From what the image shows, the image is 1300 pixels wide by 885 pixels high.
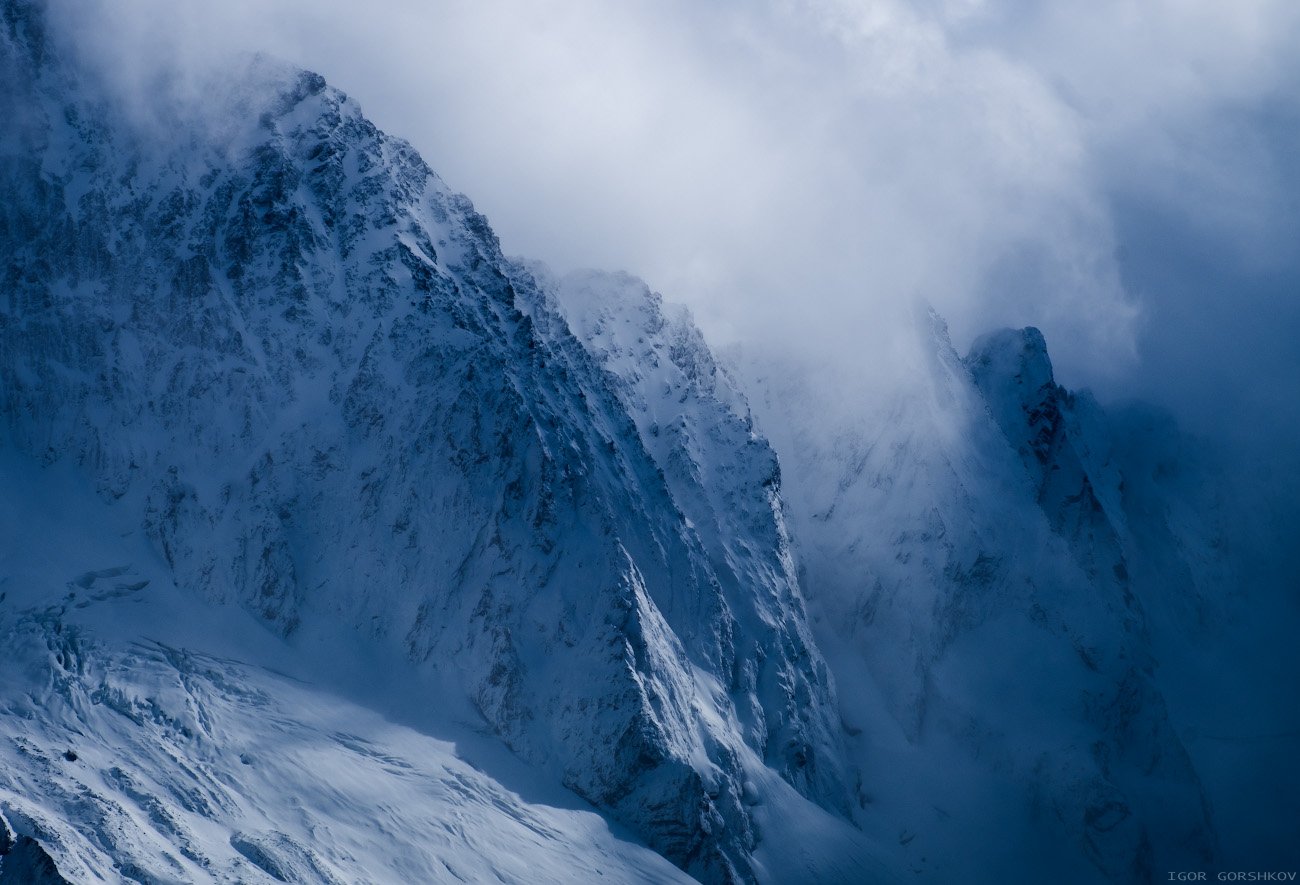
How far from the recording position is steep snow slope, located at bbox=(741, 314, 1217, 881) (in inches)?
6063

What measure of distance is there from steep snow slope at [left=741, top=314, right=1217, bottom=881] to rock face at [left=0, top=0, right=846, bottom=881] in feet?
78.1

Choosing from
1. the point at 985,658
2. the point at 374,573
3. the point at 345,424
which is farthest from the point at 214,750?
the point at 985,658

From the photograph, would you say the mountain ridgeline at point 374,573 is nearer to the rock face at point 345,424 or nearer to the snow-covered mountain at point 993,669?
the rock face at point 345,424

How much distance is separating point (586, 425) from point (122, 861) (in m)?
76.6

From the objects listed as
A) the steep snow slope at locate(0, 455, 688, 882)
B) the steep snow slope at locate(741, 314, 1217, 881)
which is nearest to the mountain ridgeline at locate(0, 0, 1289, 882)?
the steep snow slope at locate(0, 455, 688, 882)

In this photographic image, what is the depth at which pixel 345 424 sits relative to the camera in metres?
124

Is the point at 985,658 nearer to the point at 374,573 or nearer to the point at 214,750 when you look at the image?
the point at 374,573

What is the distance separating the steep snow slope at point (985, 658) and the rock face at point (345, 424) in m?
23.8

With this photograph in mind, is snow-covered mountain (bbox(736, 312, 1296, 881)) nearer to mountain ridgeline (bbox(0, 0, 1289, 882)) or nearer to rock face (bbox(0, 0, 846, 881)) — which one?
mountain ridgeline (bbox(0, 0, 1289, 882))

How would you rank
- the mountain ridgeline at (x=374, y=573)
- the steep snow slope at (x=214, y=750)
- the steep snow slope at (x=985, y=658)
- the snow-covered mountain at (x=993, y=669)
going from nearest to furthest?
1. the steep snow slope at (x=214, y=750)
2. the mountain ridgeline at (x=374, y=573)
3. the steep snow slope at (x=985, y=658)
4. the snow-covered mountain at (x=993, y=669)

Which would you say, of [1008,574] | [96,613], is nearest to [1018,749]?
[1008,574]

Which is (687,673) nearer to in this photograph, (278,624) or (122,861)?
(278,624)

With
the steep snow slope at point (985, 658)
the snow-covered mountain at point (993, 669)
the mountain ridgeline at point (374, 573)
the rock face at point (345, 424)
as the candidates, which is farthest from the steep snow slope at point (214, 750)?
the steep snow slope at point (985, 658)

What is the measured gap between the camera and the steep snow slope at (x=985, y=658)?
505ft
